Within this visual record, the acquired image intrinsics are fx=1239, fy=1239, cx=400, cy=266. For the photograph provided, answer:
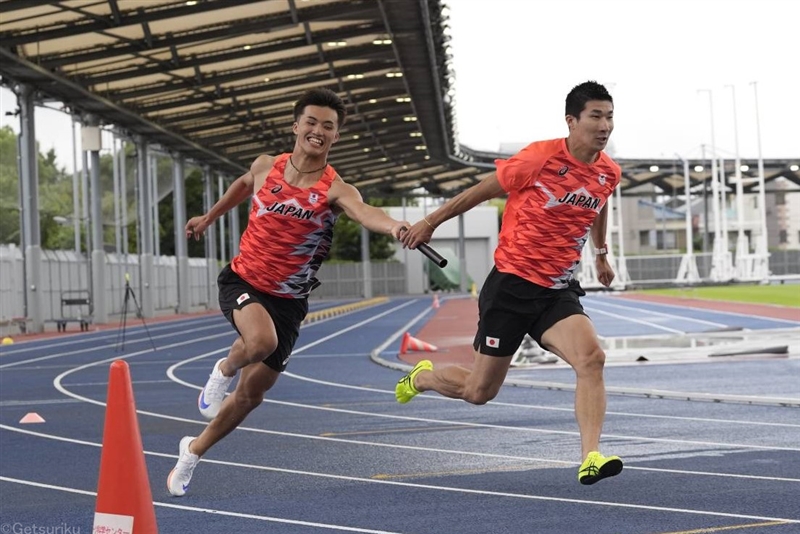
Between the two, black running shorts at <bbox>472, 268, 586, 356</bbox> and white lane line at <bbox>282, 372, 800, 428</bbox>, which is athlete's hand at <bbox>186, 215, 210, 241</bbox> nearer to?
black running shorts at <bbox>472, 268, 586, 356</bbox>

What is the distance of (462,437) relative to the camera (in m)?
9.93

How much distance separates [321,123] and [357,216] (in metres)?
0.62

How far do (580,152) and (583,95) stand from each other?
1.01 feet

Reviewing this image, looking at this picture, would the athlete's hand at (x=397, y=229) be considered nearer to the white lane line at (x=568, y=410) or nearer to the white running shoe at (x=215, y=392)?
the white running shoe at (x=215, y=392)

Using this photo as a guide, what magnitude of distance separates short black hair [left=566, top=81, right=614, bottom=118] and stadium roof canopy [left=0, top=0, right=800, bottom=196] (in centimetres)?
1809

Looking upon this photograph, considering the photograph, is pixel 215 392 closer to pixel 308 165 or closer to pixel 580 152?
pixel 308 165

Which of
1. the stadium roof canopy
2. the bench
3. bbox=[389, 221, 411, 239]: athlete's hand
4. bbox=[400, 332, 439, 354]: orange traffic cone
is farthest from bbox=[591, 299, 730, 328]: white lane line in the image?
bbox=[389, 221, 411, 239]: athlete's hand

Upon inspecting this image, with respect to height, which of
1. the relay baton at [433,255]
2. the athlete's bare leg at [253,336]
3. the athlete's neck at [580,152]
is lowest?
the athlete's bare leg at [253,336]

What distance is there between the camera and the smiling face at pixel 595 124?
6.46 m

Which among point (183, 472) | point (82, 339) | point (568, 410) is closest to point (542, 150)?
point (183, 472)

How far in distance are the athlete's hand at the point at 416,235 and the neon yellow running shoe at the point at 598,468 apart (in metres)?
1.37

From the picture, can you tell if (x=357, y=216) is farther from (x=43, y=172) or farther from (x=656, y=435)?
(x=43, y=172)

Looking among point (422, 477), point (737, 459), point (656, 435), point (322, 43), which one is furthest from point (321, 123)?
point (322, 43)

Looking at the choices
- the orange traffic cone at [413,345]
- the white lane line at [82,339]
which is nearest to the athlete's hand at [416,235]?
the orange traffic cone at [413,345]
